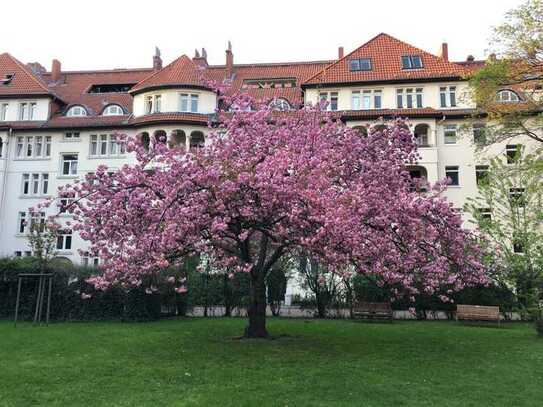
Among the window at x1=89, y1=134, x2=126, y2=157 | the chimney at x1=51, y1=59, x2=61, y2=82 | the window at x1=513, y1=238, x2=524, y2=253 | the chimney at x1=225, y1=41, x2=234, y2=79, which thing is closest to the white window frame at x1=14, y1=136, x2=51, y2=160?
the window at x1=89, y1=134, x2=126, y2=157

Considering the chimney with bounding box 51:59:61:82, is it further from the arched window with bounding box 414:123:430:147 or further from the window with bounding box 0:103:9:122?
the arched window with bounding box 414:123:430:147

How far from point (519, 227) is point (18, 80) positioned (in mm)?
36875

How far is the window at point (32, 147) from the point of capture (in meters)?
38.3

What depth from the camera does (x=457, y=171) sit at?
1394 inches

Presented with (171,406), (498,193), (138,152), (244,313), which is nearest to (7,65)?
(244,313)

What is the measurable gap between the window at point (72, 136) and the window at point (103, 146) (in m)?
1.06

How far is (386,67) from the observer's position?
36.9 metres

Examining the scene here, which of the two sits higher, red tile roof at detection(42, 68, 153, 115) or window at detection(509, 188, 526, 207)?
red tile roof at detection(42, 68, 153, 115)

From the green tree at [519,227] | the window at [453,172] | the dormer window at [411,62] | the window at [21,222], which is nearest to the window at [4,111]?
the window at [21,222]

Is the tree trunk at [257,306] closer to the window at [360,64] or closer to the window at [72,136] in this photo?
the window at [360,64]

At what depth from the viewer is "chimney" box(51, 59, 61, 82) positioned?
46.2 metres

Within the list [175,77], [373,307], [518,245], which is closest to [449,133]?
[373,307]

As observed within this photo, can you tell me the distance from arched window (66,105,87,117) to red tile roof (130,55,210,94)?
4.43 meters

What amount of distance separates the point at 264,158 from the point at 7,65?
37.4 m
